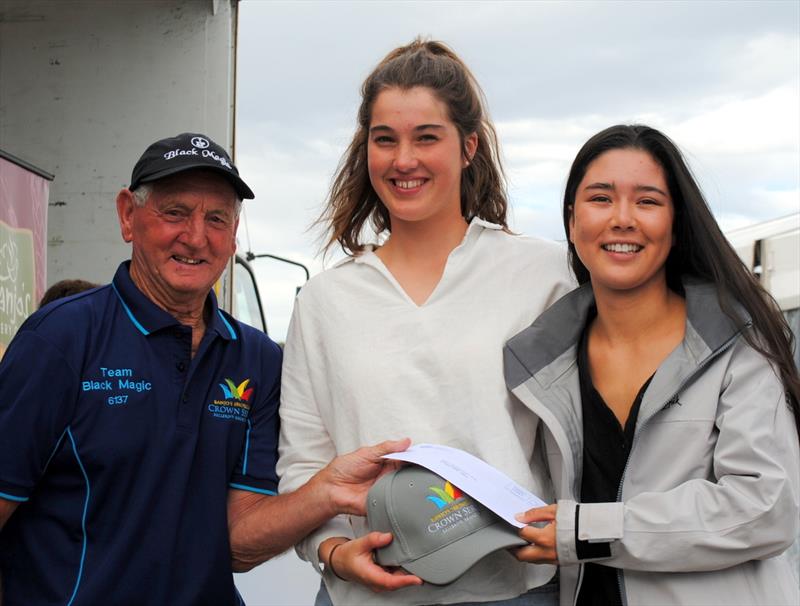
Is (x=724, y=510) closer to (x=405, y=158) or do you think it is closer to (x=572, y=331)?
(x=572, y=331)

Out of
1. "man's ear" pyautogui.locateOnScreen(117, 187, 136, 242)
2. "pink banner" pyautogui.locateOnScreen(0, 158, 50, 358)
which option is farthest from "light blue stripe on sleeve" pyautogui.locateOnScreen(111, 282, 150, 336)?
"pink banner" pyautogui.locateOnScreen(0, 158, 50, 358)

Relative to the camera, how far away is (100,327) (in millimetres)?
2609

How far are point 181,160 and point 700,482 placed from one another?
1509mm

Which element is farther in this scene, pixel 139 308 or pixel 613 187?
pixel 139 308

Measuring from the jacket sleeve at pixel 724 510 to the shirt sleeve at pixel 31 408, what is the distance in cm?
120

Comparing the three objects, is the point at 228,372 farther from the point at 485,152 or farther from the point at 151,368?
the point at 485,152

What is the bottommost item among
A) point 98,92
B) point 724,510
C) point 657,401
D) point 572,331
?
point 724,510

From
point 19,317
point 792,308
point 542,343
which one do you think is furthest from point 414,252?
point 792,308

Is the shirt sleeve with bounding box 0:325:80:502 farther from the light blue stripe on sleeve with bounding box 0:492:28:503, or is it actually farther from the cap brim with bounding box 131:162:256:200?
the cap brim with bounding box 131:162:256:200

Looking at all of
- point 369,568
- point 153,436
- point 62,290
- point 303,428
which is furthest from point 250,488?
point 62,290

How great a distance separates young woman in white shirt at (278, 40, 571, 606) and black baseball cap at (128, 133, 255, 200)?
15.5 inches

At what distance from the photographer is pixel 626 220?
2473 mm

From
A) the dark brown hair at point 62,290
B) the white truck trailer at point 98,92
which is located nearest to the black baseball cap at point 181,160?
the dark brown hair at point 62,290

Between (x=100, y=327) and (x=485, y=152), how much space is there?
1155mm
